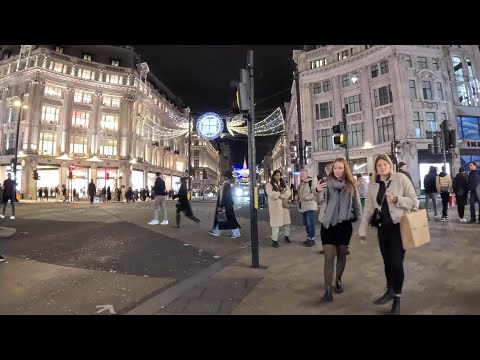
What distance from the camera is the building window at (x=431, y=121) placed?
101 ft

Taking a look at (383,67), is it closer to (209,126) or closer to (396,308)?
(209,126)

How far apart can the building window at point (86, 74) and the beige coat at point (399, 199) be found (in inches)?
1928

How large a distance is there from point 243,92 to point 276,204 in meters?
2.97

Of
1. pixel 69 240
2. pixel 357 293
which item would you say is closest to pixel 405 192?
pixel 357 293

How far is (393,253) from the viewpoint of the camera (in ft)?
10.4

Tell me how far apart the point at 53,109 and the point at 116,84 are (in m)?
9.51

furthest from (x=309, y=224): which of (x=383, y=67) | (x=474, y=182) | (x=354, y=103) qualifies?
(x=383, y=67)

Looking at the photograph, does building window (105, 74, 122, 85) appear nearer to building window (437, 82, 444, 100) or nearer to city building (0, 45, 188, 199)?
city building (0, 45, 188, 199)

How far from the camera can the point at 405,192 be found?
331 centimetres

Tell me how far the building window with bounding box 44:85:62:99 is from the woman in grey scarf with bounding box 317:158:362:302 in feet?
155

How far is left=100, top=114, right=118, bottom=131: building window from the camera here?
1753 inches

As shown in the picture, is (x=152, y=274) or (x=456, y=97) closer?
(x=152, y=274)

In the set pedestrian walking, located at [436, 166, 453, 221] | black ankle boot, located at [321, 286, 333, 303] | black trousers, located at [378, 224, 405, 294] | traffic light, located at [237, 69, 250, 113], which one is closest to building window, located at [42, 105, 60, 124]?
traffic light, located at [237, 69, 250, 113]
